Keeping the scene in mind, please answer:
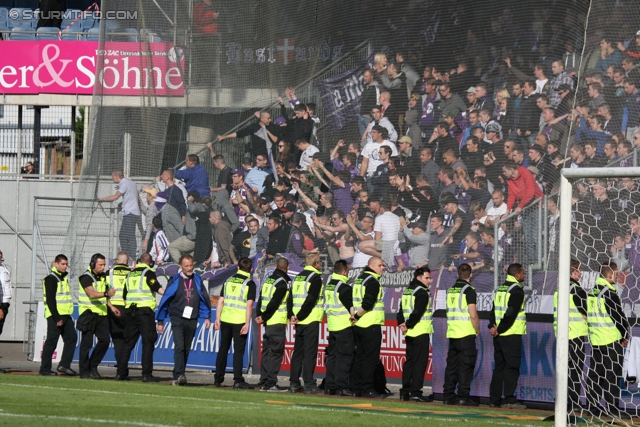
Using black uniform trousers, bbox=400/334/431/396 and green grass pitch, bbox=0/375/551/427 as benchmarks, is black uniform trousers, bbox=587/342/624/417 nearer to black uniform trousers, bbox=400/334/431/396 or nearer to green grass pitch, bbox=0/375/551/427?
green grass pitch, bbox=0/375/551/427

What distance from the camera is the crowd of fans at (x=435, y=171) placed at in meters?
14.5

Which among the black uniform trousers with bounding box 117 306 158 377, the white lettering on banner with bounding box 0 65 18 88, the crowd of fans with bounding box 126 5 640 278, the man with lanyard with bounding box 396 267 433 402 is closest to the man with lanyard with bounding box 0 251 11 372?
the black uniform trousers with bounding box 117 306 158 377

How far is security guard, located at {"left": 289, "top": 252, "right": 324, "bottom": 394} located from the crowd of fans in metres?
1.56

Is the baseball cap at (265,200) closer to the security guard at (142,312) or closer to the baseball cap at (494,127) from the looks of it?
the security guard at (142,312)

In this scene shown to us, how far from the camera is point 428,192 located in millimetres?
15984

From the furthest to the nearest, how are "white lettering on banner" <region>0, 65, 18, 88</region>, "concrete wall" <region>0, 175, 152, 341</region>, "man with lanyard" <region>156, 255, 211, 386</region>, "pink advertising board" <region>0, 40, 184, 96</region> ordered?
1. "white lettering on banner" <region>0, 65, 18, 88</region>
2. "pink advertising board" <region>0, 40, 184, 96</region>
3. "concrete wall" <region>0, 175, 152, 341</region>
4. "man with lanyard" <region>156, 255, 211, 386</region>

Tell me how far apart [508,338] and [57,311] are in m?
7.01

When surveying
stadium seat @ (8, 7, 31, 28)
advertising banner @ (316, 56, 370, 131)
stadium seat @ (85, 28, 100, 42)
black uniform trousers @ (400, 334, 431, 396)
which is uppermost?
stadium seat @ (8, 7, 31, 28)

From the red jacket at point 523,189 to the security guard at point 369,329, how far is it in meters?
2.13

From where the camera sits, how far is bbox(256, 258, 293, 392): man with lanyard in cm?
1516

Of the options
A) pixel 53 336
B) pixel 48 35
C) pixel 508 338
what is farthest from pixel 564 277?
pixel 48 35

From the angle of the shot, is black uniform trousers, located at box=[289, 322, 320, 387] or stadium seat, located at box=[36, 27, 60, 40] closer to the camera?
black uniform trousers, located at box=[289, 322, 320, 387]

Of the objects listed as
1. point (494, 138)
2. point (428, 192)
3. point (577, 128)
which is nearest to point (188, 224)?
point (428, 192)

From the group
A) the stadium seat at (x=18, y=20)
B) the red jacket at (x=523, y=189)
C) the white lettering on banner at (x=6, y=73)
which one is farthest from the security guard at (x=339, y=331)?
the stadium seat at (x=18, y=20)
